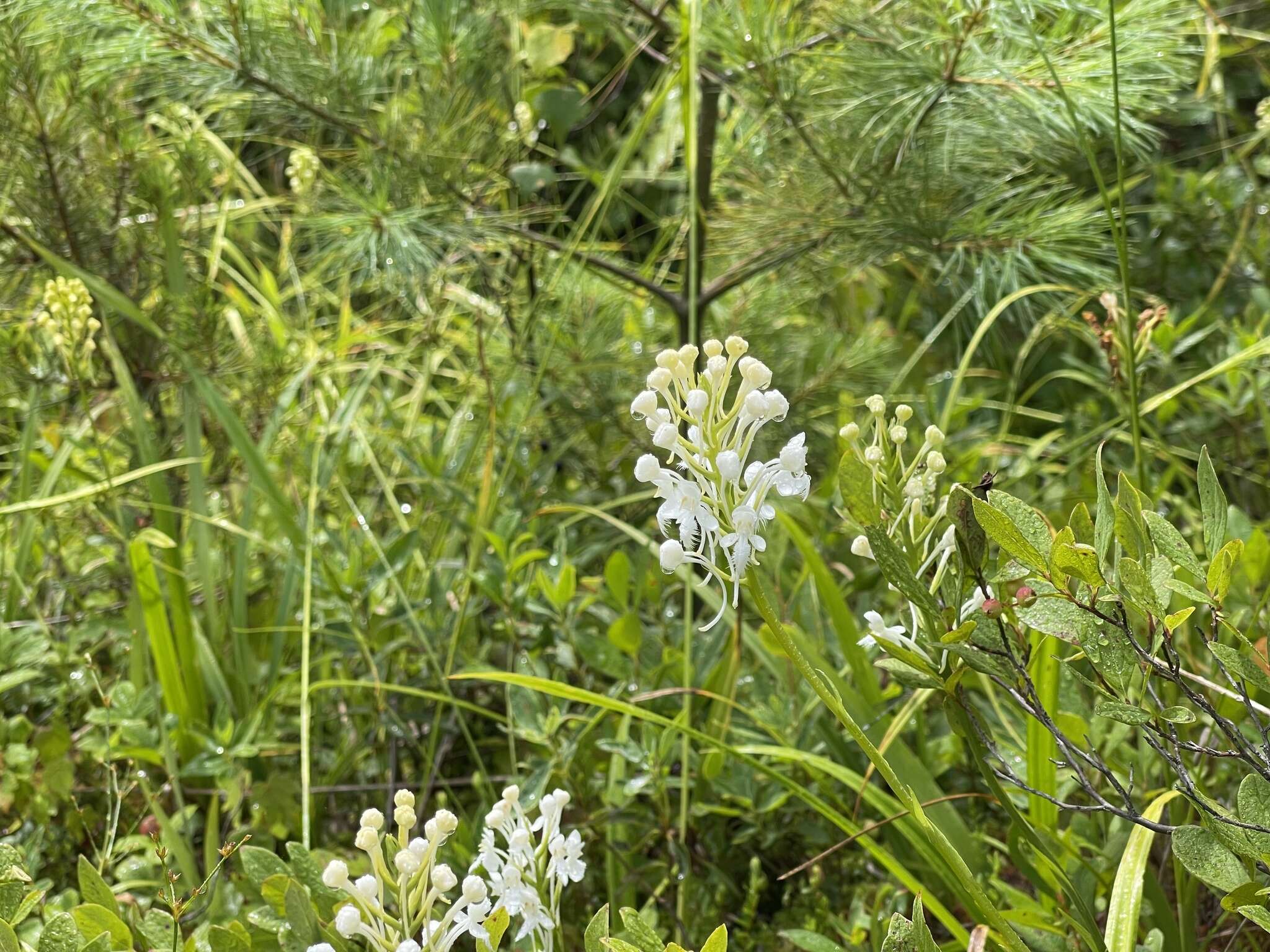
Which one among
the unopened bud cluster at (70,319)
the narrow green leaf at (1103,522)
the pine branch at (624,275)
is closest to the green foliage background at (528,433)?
the pine branch at (624,275)

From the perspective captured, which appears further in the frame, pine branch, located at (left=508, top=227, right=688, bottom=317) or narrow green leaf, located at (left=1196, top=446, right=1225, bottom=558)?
pine branch, located at (left=508, top=227, right=688, bottom=317)

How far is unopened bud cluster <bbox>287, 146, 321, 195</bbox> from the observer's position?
1469 millimetres

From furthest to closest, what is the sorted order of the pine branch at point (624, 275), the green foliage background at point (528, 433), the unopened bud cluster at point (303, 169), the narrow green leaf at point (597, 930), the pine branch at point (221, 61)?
the unopened bud cluster at point (303, 169) → the pine branch at point (624, 275) → the pine branch at point (221, 61) → the green foliage background at point (528, 433) → the narrow green leaf at point (597, 930)

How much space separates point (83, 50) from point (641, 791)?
101cm

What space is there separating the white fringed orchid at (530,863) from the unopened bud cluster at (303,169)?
1042 mm

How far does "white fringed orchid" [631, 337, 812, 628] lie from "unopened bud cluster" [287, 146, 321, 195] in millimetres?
1079

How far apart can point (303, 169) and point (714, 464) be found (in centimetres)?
114

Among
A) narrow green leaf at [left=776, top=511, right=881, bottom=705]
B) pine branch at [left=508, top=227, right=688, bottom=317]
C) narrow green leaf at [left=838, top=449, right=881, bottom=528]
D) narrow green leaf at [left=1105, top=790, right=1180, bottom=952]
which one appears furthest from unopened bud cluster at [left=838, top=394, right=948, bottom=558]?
pine branch at [left=508, top=227, right=688, bottom=317]

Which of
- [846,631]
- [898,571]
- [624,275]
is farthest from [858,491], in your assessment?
[624,275]

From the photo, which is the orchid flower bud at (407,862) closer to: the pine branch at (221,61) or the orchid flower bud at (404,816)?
the orchid flower bud at (404,816)

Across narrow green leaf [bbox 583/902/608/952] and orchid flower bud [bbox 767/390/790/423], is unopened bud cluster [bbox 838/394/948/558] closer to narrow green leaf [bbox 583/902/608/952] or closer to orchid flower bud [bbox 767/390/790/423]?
orchid flower bud [bbox 767/390/790/423]

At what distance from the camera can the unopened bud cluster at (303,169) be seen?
4.82ft

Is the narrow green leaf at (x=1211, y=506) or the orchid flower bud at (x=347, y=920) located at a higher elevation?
the narrow green leaf at (x=1211, y=506)

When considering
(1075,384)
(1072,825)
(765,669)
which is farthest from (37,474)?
(1075,384)
